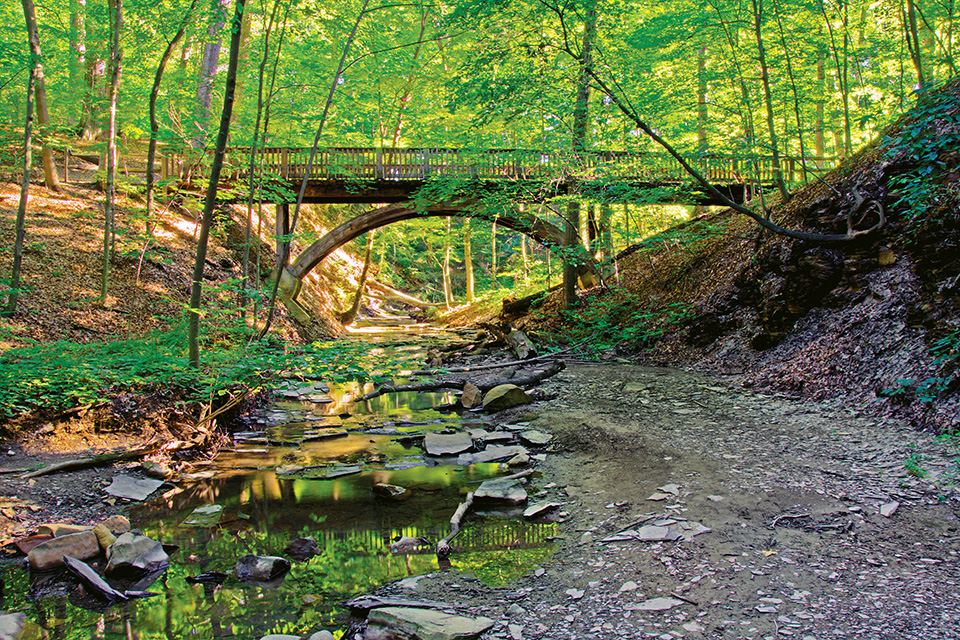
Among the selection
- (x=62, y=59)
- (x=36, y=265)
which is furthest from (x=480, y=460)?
(x=62, y=59)

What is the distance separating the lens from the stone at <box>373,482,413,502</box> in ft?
13.3

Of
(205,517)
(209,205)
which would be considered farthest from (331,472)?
(209,205)

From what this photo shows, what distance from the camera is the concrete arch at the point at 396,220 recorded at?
40.4 feet

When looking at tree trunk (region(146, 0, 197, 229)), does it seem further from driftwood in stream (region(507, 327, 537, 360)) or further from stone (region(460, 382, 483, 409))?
driftwood in stream (region(507, 327, 537, 360))

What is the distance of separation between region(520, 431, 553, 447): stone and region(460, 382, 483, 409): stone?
1.70 meters

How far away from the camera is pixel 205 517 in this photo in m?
3.74

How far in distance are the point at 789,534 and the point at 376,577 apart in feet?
7.50

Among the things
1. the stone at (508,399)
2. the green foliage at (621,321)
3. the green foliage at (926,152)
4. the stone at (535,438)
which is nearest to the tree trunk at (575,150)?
the green foliage at (621,321)

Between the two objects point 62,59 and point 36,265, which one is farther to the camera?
point 62,59

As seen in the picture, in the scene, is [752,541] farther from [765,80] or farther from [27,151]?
[27,151]

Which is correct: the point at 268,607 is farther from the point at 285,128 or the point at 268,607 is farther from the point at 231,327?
the point at 285,128

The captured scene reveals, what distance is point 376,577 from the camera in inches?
111

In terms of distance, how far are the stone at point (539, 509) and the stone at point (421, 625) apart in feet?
4.16

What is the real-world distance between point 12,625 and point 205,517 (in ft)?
4.55
